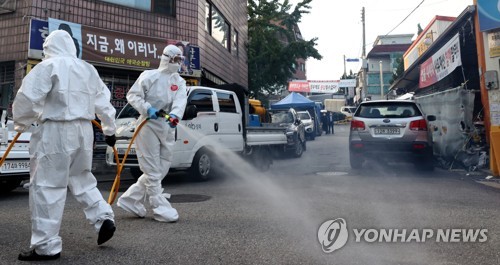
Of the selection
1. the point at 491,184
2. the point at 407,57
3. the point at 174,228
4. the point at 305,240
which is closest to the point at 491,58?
the point at 491,184

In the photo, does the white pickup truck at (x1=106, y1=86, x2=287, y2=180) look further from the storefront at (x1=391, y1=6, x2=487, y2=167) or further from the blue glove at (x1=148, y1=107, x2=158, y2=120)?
the storefront at (x1=391, y1=6, x2=487, y2=167)

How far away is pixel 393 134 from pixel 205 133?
396cm

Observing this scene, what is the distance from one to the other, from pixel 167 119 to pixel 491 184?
20.3ft

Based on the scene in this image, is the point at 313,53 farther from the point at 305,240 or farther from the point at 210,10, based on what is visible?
the point at 305,240

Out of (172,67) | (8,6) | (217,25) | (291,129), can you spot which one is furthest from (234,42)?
(172,67)

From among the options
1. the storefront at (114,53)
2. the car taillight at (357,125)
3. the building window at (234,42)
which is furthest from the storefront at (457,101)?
the building window at (234,42)

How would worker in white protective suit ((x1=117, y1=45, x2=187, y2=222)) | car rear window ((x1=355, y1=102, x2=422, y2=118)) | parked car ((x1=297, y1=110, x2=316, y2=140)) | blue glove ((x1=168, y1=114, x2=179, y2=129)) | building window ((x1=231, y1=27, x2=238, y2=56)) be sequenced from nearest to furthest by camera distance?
1. blue glove ((x1=168, y1=114, x2=179, y2=129))
2. worker in white protective suit ((x1=117, y1=45, x2=187, y2=222))
3. car rear window ((x1=355, y1=102, x2=422, y2=118))
4. building window ((x1=231, y1=27, x2=238, y2=56))
5. parked car ((x1=297, y1=110, x2=316, y2=140))

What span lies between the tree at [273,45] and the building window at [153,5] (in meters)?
8.03

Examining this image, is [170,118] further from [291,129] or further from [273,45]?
[273,45]

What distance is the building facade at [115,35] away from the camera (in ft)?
33.2

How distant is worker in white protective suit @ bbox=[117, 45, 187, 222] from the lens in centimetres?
438

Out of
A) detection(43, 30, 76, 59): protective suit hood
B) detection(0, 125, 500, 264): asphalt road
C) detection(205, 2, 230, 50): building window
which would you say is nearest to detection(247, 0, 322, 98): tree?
detection(205, 2, 230, 50): building window

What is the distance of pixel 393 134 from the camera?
26.9 ft

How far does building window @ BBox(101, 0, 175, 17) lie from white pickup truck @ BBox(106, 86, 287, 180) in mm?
5255
